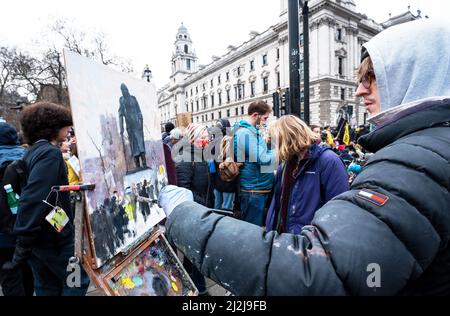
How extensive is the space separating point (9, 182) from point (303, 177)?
246cm

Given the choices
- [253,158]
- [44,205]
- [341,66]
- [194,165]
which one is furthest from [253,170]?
[341,66]

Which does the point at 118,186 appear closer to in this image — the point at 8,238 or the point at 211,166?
the point at 8,238

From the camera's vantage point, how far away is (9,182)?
2.14m

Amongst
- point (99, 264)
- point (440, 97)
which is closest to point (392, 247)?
point (440, 97)

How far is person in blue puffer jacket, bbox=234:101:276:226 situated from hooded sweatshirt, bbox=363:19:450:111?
6.87ft

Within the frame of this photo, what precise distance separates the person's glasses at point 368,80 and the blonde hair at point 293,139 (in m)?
1.07

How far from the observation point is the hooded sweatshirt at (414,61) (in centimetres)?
88

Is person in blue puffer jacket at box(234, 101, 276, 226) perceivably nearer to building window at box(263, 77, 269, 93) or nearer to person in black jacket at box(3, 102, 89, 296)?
person in black jacket at box(3, 102, 89, 296)

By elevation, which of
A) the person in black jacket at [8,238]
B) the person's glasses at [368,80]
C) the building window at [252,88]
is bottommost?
the person in black jacket at [8,238]

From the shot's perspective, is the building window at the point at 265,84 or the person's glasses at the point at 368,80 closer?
the person's glasses at the point at 368,80

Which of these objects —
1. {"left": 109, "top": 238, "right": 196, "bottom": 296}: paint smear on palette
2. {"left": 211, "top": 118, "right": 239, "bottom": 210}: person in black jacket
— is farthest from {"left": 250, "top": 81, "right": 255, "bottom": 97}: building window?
{"left": 109, "top": 238, "right": 196, "bottom": 296}: paint smear on palette

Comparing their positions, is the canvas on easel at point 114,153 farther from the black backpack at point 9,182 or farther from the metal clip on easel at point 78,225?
the black backpack at point 9,182

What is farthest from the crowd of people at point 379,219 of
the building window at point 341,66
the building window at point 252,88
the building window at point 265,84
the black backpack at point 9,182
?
the building window at point 252,88
